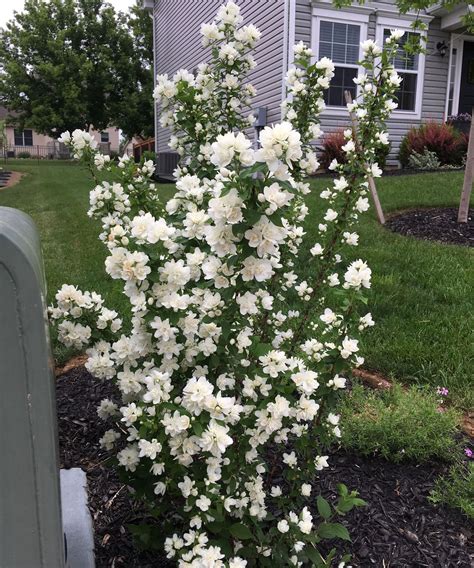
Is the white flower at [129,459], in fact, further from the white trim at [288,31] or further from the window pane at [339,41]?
the window pane at [339,41]

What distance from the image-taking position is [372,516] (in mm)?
2189

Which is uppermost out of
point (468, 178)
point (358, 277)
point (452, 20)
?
point (452, 20)

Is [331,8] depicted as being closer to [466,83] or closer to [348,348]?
[466,83]

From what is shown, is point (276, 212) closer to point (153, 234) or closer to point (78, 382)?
point (153, 234)

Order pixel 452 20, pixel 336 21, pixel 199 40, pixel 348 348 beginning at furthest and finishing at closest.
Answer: pixel 199 40, pixel 452 20, pixel 336 21, pixel 348 348

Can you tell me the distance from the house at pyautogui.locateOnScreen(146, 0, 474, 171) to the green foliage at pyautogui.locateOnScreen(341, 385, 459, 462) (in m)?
9.80

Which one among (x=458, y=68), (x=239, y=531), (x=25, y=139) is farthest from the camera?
(x=25, y=139)

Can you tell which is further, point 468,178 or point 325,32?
point 325,32

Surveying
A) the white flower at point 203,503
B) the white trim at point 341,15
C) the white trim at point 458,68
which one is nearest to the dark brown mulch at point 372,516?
the white flower at point 203,503

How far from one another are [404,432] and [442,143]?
399 inches

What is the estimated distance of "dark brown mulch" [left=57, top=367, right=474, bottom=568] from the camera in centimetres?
198

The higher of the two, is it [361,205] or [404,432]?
[361,205]

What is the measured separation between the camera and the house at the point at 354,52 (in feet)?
38.2

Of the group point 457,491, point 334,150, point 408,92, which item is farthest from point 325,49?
point 457,491
